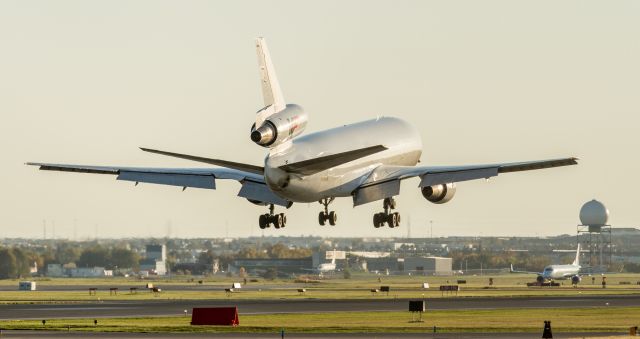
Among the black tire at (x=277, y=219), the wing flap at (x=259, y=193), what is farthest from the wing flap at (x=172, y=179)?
the black tire at (x=277, y=219)

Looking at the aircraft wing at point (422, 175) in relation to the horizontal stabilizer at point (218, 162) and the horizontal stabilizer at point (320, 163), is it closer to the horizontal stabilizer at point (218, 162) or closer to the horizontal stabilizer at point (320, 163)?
the horizontal stabilizer at point (320, 163)

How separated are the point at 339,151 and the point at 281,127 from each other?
1165 centimetres

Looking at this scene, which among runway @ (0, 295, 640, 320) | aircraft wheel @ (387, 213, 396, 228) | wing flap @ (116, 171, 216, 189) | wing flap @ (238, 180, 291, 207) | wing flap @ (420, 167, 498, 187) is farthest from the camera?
runway @ (0, 295, 640, 320)

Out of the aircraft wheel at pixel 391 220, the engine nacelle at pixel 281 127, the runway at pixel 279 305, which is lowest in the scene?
the runway at pixel 279 305

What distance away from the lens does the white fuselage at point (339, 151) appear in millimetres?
94000

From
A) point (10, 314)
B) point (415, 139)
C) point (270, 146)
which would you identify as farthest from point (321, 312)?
point (270, 146)

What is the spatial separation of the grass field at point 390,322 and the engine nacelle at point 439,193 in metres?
10.0

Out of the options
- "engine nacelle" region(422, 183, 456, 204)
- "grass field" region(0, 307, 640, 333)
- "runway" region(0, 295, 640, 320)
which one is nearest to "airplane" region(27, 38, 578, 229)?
"engine nacelle" region(422, 183, 456, 204)

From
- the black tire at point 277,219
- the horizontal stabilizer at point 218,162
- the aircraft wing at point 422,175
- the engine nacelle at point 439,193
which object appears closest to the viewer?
the horizontal stabilizer at point 218,162

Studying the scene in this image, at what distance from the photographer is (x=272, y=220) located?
103375 mm

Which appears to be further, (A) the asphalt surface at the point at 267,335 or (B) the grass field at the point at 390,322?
(B) the grass field at the point at 390,322

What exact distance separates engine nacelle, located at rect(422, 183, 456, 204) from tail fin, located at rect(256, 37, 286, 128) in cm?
2173

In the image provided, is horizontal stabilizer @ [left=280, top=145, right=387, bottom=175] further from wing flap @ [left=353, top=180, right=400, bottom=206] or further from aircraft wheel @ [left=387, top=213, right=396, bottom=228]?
aircraft wheel @ [left=387, top=213, right=396, bottom=228]

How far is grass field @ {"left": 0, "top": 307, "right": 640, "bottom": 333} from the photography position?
10362 cm
